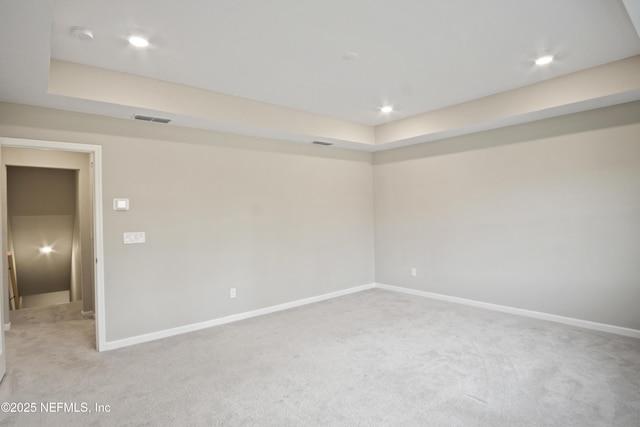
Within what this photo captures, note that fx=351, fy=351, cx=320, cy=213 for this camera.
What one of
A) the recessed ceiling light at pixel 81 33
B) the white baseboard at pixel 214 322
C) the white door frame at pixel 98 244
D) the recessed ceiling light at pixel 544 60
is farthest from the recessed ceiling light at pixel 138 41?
the recessed ceiling light at pixel 544 60

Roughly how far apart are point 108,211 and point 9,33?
2029 mm

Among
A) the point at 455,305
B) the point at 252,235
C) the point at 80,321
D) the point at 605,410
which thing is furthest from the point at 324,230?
the point at 605,410

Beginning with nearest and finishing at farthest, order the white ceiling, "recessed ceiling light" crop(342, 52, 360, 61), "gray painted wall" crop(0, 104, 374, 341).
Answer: the white ceiling
"recessed ceiling light" crop(342, 52, 360, 61)
"gray painted wall" crop(0, 104, 374, 341)

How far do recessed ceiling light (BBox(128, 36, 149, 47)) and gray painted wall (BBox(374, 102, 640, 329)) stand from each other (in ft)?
13.6

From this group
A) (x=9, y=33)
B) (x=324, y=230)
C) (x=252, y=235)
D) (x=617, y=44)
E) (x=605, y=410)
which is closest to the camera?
(x=9, y=33)

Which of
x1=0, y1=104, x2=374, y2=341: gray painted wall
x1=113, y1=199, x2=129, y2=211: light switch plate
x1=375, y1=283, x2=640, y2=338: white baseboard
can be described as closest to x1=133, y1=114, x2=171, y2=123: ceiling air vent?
x1=0, y1=104, x2=374, y2=341: gray painted wall

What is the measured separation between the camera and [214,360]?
3316mm

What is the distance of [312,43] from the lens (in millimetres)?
2861

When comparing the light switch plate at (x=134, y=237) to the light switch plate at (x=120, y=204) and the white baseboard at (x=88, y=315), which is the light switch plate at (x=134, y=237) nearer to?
the light switch plate at (x=120, y=204)

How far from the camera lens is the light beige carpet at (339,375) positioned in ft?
7.85

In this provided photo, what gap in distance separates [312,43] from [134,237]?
2.75m

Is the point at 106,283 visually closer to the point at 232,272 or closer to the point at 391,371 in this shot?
the point at 232,272

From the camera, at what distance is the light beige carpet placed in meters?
2.39

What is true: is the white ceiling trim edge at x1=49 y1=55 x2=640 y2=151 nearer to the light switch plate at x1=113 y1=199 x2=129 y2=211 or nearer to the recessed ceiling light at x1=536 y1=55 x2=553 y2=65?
the recessed ceiling light at x1=536 y1=55 x2=553 y2=65
